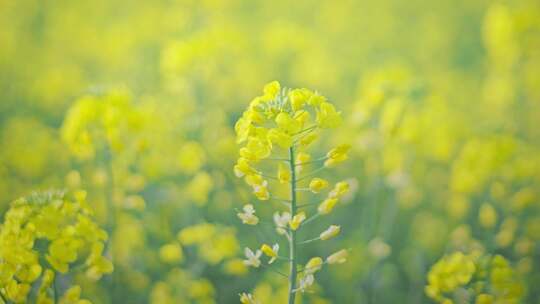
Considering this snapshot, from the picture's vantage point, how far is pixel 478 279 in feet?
7.50

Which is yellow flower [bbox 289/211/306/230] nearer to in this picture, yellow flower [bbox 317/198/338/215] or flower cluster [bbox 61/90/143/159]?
yellow flower [bbox 317/198/338/215]

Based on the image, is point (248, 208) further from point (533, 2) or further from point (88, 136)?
point (533, 2)

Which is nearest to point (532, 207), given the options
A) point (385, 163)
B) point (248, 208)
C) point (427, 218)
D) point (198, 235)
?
point (427, 218)

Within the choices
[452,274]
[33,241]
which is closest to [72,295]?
[33,241]

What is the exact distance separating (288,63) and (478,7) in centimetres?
337

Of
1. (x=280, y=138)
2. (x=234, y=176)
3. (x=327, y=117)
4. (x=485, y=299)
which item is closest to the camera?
(x=280, y=138)

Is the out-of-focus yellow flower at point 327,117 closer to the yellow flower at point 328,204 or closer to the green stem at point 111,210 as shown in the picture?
the yellow flower at point 328,204

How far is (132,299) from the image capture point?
10.3 feet

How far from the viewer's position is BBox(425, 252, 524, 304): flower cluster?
222 cm

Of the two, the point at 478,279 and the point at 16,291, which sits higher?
the point at 16,291

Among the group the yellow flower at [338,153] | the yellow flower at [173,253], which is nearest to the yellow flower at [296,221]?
the yellow flower at [338,153]

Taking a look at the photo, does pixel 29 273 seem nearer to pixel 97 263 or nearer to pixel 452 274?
pixel 97 263

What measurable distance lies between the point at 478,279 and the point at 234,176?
5.71 ft

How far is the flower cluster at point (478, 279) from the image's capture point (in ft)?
7.29
